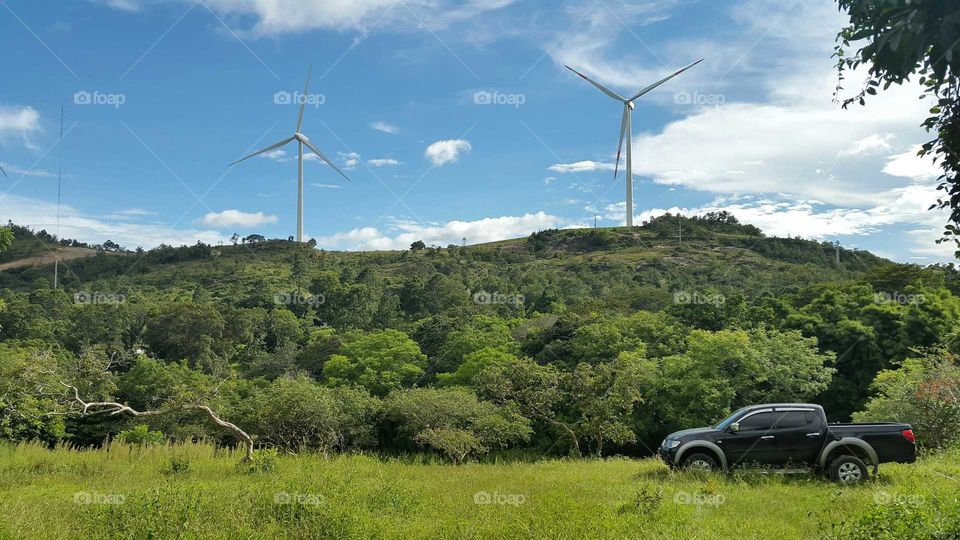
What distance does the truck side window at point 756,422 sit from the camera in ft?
45.7

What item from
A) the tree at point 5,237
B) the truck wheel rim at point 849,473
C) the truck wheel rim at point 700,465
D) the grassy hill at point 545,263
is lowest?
the truck wheel rim at point 700,465

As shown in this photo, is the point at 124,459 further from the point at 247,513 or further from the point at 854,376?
the point at 854,376

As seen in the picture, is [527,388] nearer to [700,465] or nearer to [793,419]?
[700,465]

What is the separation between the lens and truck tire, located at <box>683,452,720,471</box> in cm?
1412

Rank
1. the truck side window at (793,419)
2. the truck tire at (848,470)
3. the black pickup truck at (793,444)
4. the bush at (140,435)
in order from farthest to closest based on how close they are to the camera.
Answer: the bush at (140,435) < the truck side window at (793,419) < the black pickup truck at (793,444) < the truck tire at (848,470)

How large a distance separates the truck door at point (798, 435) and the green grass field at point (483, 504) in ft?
1.46

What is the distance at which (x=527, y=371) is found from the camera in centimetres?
2506

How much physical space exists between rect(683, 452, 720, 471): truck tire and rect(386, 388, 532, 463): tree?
33.8 feet

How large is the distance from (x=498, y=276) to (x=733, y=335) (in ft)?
217

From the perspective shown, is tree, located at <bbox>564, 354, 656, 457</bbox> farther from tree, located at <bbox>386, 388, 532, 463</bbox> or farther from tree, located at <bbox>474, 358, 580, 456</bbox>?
tree, located at <bbox>386, 388, 532, 463</bbox>

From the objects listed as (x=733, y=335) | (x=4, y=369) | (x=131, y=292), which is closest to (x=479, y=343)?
→ (x=733, y=335)

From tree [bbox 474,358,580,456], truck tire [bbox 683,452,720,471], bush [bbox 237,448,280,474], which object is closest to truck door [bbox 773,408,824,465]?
truck tire [bbox 683,452,720,471]

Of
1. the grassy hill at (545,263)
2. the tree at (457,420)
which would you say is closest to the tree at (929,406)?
the tree at (457,420)

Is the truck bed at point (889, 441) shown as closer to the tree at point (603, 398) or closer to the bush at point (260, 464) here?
the tree at point (603, 398)
